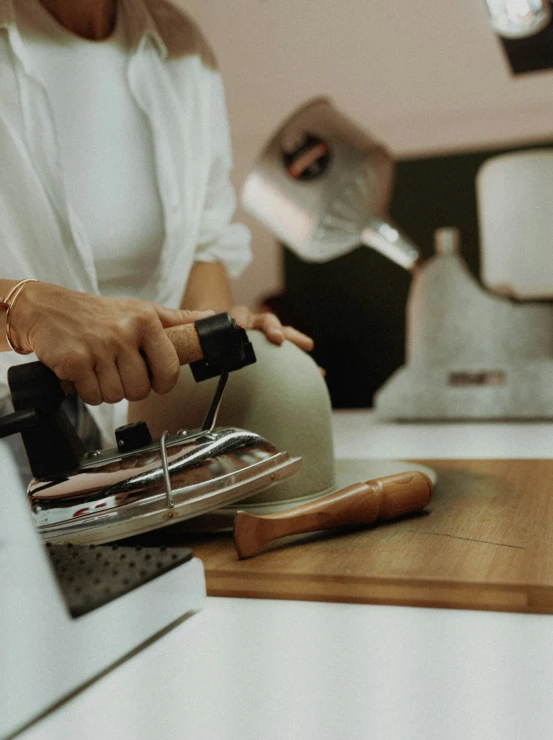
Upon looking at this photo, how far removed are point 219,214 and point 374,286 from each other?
38.1 inches

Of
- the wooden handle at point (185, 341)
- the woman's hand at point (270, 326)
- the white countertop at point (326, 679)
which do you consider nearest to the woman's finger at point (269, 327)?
the woman's hand at point (270, 326)

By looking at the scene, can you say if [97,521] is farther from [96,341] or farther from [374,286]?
[374,286]

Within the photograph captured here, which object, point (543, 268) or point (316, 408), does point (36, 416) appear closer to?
point (316, 408)

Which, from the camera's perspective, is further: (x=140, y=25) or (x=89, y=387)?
(x=140, y=25)

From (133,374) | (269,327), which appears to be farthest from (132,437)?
(269,327)

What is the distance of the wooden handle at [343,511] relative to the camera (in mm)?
420

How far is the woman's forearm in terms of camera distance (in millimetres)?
812

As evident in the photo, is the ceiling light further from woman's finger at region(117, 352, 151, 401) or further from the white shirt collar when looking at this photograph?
woman's finger at region(117, 352, 151, 401)

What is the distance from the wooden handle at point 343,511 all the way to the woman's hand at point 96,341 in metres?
0.10

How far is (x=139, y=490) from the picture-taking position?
15.7 inches

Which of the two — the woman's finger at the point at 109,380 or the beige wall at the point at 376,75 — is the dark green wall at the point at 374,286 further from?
the woman's finger at the point at 109,380

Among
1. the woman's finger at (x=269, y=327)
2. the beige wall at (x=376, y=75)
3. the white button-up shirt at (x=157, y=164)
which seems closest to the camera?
the woman's finger at (x=269, y=327)

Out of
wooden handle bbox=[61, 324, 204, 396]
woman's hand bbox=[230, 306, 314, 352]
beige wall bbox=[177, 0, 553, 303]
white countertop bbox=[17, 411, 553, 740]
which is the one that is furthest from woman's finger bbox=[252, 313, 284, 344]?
beige wall bbox=[177, 0, 553, 303]

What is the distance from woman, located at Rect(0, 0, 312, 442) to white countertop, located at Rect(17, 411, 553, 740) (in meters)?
0.23
